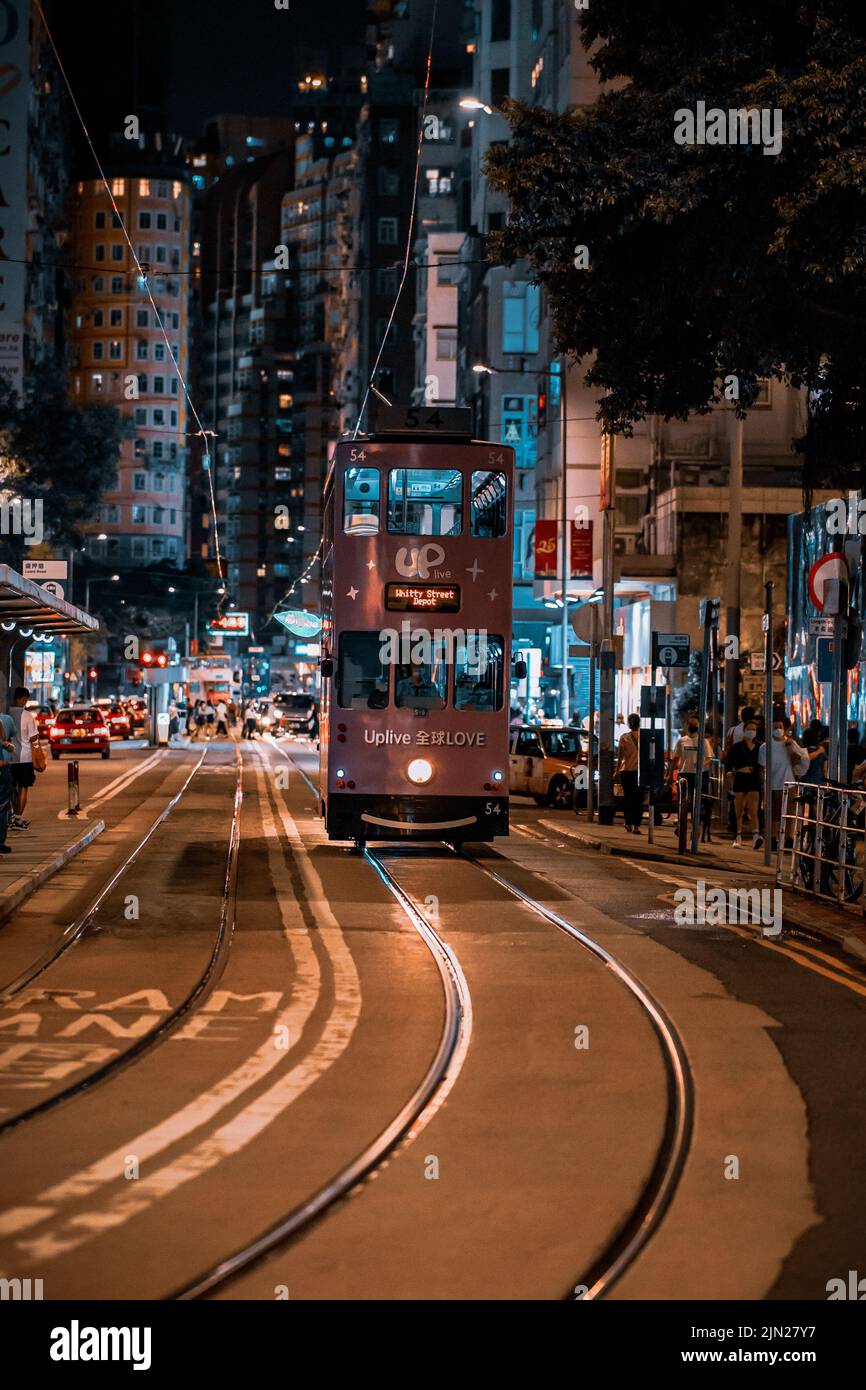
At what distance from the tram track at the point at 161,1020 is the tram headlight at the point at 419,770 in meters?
2.48

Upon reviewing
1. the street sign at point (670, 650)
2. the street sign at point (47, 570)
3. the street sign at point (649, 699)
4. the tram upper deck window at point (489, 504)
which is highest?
the street sign at point (47, 570)

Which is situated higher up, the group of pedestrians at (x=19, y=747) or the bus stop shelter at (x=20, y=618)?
the bus stop shelter at (x=20, y=618)

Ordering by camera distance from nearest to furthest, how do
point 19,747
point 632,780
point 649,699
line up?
point 19,747, point 632,780, point 649,699

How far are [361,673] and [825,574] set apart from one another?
269 inches

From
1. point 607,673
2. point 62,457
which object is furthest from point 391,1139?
point 62,457

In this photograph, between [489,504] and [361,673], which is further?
[361,673]

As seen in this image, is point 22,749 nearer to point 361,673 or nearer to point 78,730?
point 361,673

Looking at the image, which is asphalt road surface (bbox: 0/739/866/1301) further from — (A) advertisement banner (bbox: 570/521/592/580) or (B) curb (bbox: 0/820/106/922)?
(A) advertisement banner (bbox: 570/521/592/580)

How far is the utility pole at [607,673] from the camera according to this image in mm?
32344

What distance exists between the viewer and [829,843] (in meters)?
20.1

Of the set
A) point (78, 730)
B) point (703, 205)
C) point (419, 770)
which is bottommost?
point (78, 730)

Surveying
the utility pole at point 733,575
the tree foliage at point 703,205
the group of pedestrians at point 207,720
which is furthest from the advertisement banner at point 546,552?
the tree foliage at point 703,205

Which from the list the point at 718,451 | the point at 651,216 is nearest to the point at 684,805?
the point at 651,216

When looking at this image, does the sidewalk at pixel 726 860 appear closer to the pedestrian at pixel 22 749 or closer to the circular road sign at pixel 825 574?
the circular road sign at pixel 825 574
